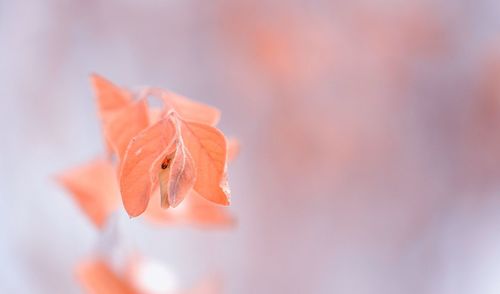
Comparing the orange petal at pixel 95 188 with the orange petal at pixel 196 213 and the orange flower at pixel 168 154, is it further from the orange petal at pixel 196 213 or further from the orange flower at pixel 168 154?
the orange flower at pixel 168 154

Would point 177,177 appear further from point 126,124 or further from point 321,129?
point 321,129

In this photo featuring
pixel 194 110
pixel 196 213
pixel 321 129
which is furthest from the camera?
pixel 321 129

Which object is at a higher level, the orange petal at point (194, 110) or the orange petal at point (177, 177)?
the orange petal at point (194, 110)

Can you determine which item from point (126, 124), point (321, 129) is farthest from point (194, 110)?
point (321, 129)

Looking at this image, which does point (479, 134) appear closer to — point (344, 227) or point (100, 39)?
point (344, 227)

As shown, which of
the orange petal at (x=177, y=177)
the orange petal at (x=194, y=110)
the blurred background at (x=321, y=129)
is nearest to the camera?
the orange petal at (x=177, y=177)

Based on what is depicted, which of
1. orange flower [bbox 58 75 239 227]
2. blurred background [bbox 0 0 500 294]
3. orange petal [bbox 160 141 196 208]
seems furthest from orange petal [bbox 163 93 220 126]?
blurred background [bbox 0 0 500 294]

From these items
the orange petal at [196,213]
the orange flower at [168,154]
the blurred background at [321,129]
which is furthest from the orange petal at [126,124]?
the blurred background at [321,129]
